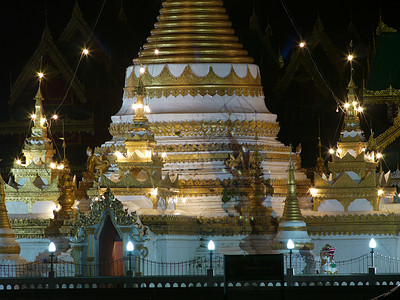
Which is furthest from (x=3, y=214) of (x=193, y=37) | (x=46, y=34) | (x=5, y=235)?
(x=46, y=34)

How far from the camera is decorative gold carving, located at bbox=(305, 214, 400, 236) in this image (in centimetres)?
2822

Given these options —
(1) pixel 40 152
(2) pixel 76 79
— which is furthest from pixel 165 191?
(2) pixel 76 79

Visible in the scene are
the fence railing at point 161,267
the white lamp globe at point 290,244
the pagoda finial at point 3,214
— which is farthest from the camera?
the pagoda finial at point 3,214

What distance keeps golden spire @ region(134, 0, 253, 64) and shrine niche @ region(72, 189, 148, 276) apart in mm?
4267

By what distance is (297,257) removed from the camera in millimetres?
26750

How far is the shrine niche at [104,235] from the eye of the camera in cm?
2652

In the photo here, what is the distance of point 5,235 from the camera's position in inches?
1064

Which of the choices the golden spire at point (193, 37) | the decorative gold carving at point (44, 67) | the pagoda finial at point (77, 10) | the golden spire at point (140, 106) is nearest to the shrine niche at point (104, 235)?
the golden spire at point (140, 106)

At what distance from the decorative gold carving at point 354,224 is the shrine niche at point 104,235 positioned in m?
3.30

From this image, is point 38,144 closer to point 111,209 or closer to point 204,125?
point 204,125

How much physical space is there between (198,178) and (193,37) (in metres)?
2.80

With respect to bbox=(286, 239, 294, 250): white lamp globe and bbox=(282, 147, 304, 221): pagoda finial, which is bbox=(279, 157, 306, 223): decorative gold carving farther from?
bbox=(286, 239, 294, 250): white lamp globe

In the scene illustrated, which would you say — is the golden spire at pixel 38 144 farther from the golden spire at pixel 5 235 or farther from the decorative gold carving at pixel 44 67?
the decorative gold carving at pixel 44 67

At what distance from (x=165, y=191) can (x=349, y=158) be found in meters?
3.38
